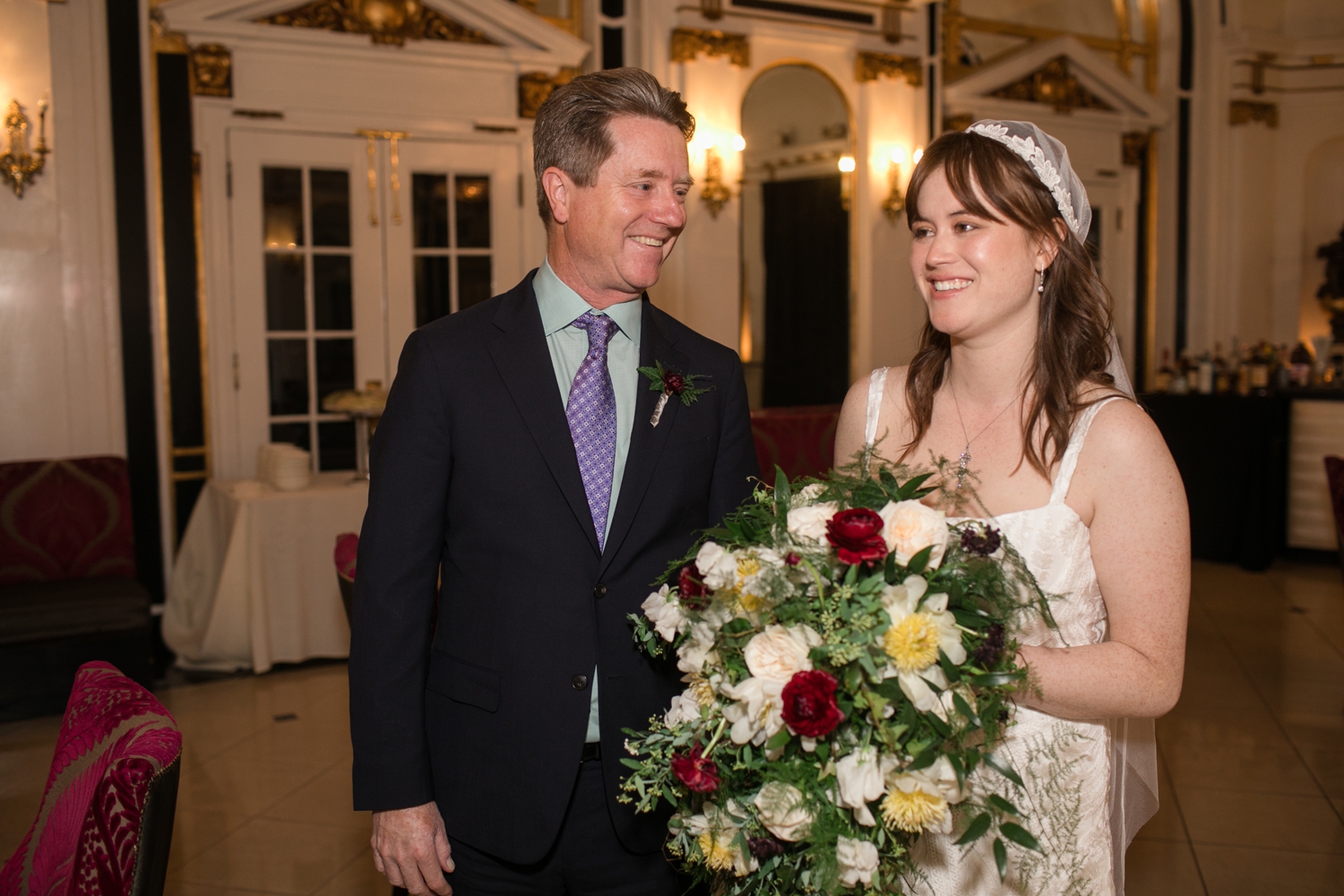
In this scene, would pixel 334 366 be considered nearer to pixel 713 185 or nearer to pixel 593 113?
pixel 713 185

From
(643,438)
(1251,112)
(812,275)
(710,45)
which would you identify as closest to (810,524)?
(643,438)

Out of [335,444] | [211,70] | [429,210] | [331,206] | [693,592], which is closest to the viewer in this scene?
[693,592]

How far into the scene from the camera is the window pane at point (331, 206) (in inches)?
239

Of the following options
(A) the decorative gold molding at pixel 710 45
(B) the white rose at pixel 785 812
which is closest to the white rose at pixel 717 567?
(B) the white rose at pixel 785 812

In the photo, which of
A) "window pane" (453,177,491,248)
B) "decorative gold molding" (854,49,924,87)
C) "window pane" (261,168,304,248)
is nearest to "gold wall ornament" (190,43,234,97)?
"window pane" (261,168,304,248)

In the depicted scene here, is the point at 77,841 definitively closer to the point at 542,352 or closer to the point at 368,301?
the point at 542,352

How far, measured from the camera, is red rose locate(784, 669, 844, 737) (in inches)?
44.8

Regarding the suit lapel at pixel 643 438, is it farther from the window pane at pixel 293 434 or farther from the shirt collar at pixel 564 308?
the window pane at pixel 293 434

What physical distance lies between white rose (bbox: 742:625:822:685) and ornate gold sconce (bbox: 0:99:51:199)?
5635 mm

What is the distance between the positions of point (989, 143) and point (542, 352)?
0.86 meters

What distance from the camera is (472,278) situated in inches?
255

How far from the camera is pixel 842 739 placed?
3.98 ft

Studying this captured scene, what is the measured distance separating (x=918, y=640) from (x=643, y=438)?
685mm

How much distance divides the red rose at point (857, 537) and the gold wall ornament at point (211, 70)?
568cm
